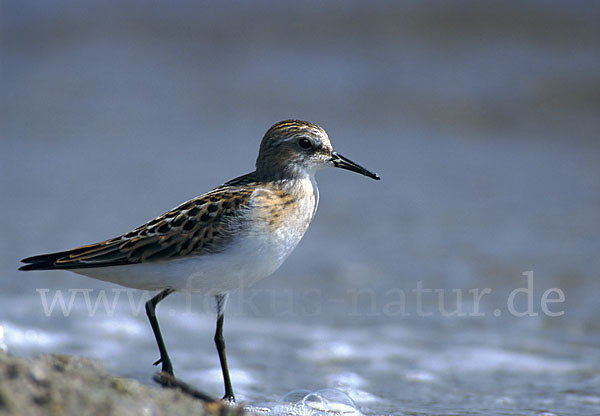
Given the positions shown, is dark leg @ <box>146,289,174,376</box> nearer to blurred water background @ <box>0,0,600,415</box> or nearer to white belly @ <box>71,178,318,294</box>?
white belly @ <box>71,178,318,294</box>

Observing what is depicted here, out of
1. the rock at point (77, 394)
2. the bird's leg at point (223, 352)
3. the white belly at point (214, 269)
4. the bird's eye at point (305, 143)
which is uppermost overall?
the bird's eye at point (305, 143)

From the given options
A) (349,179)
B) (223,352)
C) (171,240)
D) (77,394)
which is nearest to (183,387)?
(77,394)

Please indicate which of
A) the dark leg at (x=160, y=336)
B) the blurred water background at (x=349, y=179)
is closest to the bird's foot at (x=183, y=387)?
the dark leg at (x=160, y=336)

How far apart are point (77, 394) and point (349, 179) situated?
27.2 ft

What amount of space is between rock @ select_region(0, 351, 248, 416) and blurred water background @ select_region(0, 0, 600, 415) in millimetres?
1998

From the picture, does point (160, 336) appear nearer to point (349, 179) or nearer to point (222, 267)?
point (222, 267)

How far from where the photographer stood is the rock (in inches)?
112

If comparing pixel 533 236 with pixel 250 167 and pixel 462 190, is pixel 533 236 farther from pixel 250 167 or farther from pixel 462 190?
Answer: pixel 250 167

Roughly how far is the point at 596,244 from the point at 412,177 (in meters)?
2.80

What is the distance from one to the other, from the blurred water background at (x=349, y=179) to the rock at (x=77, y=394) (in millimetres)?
1998

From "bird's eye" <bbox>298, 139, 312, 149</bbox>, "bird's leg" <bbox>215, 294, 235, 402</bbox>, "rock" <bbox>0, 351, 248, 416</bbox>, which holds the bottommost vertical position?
"rock" <bbox>0, 351, 248, 416</bbox>

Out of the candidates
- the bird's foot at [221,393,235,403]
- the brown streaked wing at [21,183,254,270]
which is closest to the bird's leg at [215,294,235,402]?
the bird's foot at [221,393,235,403]

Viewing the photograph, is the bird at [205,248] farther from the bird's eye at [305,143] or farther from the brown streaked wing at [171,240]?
the bird's eye at [305,143]

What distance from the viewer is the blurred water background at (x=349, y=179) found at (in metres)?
6.46
